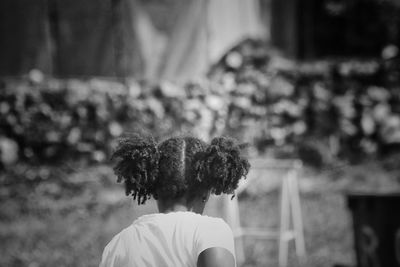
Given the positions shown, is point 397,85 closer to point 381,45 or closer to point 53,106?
point 381,45

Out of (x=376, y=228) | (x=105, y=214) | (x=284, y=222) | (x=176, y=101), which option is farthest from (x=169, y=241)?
(x=176, y=101)

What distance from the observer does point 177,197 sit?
2.63 m

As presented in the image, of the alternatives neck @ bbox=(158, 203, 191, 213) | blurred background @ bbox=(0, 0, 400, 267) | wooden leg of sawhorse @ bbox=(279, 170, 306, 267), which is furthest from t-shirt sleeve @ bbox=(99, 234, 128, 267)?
blurred background @ bbox=(0, 0, 400, 267)

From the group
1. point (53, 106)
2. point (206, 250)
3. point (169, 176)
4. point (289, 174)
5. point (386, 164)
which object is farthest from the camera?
point (386, 164)

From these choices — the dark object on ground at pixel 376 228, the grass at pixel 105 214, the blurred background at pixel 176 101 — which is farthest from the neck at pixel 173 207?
the blurred background at pixel 176 101

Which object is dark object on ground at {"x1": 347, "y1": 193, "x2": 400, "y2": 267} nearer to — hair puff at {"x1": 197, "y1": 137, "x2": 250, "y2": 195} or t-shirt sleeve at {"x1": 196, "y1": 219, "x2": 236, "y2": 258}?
hair puff at {"x1": 197, "y1": 137, "x2": 250, "y2": 195}

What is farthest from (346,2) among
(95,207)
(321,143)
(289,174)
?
(95,207)

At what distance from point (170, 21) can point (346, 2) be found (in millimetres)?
2754

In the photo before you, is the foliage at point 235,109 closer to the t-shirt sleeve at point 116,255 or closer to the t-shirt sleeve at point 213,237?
the t-shirt sleeve at point 116,255

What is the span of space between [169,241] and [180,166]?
0.35 m

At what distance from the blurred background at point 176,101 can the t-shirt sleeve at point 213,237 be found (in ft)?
14.4

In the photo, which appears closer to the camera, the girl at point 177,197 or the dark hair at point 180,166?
the girl at point 177,197

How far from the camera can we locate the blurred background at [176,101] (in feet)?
24.4

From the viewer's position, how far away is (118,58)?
820cm
